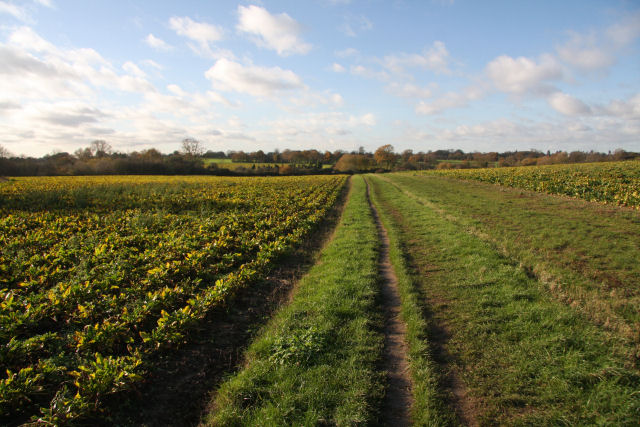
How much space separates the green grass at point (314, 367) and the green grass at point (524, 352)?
135cm

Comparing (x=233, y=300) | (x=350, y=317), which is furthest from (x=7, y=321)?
(x=350, y=317)

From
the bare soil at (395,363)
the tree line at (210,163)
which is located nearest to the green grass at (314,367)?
the bare soil at (395,363)

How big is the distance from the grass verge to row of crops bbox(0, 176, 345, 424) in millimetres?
3850

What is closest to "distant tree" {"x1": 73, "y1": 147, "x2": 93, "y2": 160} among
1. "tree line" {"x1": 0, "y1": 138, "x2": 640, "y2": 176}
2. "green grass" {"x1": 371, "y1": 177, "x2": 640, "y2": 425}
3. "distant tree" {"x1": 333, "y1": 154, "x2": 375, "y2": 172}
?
"tree line" {"x1": 0, "y1": 138, "x2": 640, "y2": 176}

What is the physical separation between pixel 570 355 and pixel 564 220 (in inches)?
515

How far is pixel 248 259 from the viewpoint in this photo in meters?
9.27

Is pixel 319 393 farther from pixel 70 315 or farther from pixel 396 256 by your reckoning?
pixel 396 256

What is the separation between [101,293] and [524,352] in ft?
27.7

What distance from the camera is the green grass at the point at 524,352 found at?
345 cm

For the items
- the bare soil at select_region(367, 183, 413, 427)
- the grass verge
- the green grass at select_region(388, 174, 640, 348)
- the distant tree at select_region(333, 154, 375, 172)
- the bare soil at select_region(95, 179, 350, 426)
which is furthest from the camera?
the distant tree at select_region(333, 154, 375, 172)

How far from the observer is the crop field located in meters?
3.54

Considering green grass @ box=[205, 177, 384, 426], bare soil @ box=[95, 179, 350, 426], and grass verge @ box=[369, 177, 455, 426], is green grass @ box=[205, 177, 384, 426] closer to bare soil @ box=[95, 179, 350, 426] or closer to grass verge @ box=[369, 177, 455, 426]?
bare soil @ box=[95, 179, 350, 426]

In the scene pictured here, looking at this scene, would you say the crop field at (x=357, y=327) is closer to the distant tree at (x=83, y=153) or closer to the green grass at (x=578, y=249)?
the green grass at (x=578, y=249)

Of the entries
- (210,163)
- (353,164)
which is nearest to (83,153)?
(210,163)
